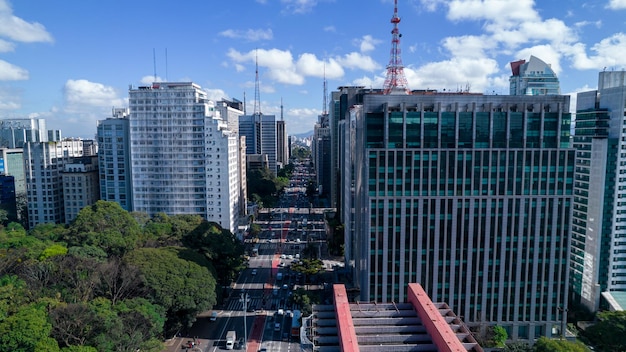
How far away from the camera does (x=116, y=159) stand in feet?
385

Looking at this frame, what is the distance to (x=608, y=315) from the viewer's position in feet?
202

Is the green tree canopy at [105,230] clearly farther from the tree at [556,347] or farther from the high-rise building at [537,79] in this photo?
the high-rise building at [537,79]

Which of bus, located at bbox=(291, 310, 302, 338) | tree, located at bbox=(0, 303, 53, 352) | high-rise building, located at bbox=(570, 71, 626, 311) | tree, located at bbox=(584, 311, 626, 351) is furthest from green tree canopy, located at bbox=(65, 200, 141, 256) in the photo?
high-rise building, located at bbox=(570, 71, 626, 311)

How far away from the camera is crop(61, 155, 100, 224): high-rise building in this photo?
123 meters

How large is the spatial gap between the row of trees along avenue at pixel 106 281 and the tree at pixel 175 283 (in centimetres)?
15

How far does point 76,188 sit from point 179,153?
39.1m

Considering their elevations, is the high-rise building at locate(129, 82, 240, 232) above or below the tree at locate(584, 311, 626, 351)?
above

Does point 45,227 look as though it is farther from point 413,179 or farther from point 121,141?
point 413,179

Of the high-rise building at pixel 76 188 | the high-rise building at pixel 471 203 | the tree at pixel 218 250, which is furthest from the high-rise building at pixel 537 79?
the high-rise building at pixel 76 188

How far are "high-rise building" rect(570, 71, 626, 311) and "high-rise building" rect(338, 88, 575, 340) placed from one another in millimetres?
14483

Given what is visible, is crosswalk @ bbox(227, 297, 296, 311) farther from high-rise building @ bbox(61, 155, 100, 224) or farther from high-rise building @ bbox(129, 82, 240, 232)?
high-rise building @ bbox(61, 155, 100, 224)

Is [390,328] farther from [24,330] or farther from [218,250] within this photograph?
[218,250]

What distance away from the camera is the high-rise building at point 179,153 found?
108m

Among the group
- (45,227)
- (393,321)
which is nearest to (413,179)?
(393,321)
